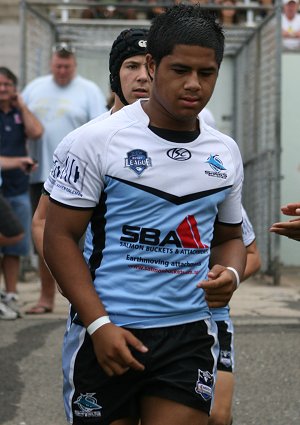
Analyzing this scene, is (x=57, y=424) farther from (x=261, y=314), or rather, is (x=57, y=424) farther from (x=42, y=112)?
(x=42, y=112)

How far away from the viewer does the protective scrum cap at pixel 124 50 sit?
15.4 feet

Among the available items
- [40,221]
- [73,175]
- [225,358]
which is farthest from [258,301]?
[73,175]

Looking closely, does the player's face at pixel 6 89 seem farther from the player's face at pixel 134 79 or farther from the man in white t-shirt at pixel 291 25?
the man in white t-shirt at pixel 291 25

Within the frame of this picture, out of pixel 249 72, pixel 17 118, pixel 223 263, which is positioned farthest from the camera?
pixel 249 72

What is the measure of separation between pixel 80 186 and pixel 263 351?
4437 mm

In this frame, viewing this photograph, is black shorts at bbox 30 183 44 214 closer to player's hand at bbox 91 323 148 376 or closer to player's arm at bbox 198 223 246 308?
player's arm at bbox 198 223 246 308

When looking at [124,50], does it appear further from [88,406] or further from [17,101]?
[17,101]

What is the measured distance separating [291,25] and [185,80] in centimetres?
1172

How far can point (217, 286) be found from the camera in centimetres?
324

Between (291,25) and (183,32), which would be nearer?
(183,32)

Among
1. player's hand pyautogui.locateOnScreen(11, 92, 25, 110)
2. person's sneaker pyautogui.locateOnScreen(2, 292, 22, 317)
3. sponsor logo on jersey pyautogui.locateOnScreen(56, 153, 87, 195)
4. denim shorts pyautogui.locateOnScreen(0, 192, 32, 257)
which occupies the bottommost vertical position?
person's sneaker pyautogui.locateOnScreen(2, 292, 22, 317)

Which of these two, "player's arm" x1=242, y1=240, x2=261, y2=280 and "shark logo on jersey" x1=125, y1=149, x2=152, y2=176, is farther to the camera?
"player's arm" x1=242, y1=240, x2=261, y2=280

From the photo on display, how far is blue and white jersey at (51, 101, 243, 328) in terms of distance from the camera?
329cm

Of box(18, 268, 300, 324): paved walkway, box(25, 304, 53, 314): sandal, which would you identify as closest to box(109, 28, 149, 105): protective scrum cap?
box(18, 268, 300, 324): paved walkway
